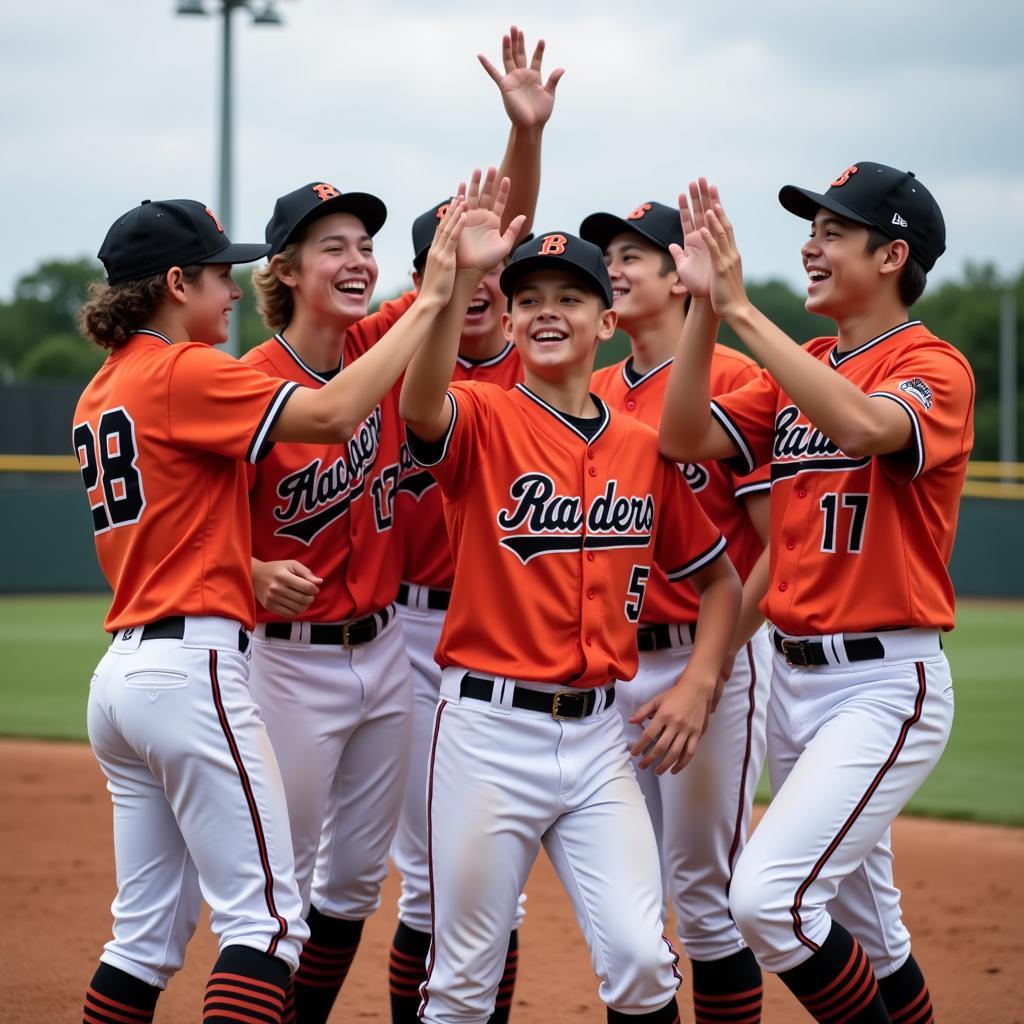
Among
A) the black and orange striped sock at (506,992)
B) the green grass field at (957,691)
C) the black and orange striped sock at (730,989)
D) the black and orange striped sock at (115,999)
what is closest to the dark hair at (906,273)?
the black and orange striped sock at (730,989)

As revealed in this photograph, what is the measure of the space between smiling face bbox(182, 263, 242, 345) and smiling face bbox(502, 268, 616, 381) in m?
0.63

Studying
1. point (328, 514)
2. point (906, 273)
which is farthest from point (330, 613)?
point (906, 273)

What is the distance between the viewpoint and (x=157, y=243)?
Answer: 9.50ft

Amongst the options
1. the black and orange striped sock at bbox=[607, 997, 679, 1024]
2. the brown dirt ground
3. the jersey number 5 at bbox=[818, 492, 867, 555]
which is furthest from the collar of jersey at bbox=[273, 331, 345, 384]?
the brown dirt ground

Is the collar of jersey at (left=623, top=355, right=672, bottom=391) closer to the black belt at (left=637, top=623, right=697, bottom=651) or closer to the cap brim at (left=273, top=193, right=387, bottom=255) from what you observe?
the black belt at (left=637, top=623, right=697, bottom=651)

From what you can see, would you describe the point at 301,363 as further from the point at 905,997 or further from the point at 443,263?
the point at 905,997

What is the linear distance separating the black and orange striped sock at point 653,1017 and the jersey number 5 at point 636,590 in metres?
0.80

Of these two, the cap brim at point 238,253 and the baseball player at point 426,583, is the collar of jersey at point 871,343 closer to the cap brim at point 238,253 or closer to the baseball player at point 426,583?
the baseball player at point 426,583

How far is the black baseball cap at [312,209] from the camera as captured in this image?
3.36 metres

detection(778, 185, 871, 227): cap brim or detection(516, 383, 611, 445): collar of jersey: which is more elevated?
detection(778, 185, 871, 227): cap brim

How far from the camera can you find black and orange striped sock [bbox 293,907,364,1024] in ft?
11.2

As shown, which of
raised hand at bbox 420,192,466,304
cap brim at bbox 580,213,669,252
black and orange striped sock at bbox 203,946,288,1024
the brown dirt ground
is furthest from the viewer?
the brown dirt ground

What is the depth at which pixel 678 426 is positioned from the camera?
122 inches

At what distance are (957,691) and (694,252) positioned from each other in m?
8.73
